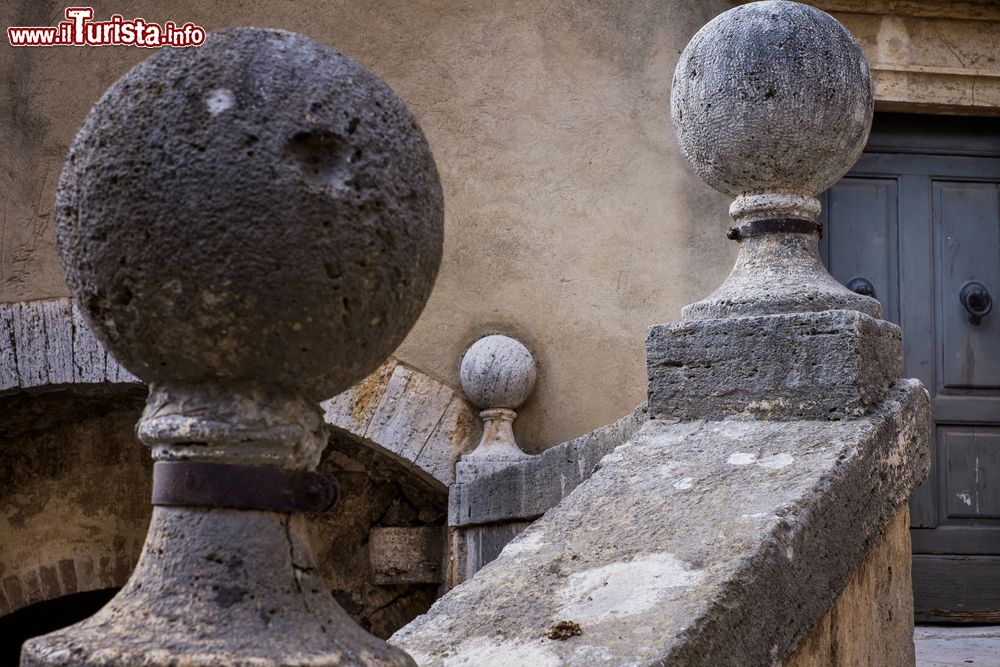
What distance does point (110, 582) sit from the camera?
19.8ft

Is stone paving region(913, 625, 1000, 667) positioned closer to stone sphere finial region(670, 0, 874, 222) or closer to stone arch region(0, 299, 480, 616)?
stone sphere finial region(670, 0, 874, 222)

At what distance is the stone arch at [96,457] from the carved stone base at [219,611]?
389 centimetres

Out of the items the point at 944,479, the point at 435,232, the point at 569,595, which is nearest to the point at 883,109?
the point at 944,479

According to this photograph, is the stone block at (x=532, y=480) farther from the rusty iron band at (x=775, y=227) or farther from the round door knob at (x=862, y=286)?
the round door knob at (x=862, y=286)

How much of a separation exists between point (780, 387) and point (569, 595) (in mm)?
759

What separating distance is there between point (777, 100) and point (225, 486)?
1.81m

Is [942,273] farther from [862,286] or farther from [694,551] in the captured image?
[694,551]

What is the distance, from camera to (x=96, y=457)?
610 cm

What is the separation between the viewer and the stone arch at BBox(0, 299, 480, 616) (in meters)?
5.36

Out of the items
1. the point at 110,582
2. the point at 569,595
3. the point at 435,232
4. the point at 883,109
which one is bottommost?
the point at 110,582

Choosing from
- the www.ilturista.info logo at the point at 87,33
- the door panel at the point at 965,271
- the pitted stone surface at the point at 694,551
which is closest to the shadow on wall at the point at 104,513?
the www.ilturista.info logo at the point at 87,33

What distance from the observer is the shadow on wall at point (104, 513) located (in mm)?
5969

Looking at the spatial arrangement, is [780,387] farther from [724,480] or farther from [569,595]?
[569,595]

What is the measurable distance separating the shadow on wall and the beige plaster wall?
3.16 ft
